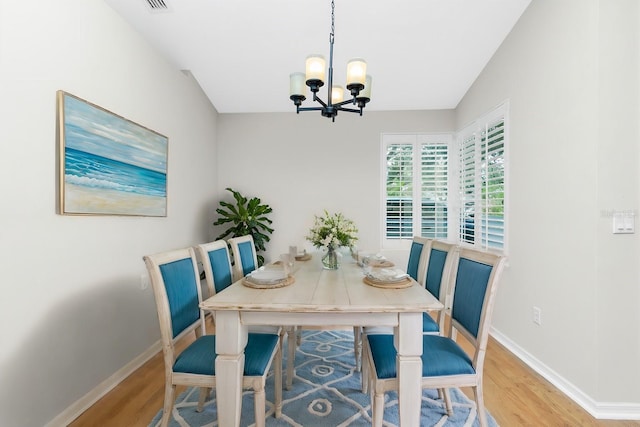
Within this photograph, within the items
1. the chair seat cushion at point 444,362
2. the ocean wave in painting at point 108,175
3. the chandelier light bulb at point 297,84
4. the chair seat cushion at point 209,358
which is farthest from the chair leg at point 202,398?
the chandelier light bulb at point 297,84

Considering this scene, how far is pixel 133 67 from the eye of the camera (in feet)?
8.09

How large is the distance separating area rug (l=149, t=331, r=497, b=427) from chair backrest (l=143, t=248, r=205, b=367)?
0.48 meters

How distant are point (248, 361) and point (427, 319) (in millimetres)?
1188

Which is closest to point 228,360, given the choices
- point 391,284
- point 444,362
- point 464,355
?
point 391,284

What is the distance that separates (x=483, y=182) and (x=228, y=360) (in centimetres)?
304

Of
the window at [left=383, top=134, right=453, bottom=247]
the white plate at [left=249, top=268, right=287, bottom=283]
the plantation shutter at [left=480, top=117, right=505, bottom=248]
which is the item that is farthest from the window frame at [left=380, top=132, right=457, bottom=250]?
the white plate at [left=249, top=268, right=287, bottom=283]

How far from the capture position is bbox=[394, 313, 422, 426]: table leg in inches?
54.8

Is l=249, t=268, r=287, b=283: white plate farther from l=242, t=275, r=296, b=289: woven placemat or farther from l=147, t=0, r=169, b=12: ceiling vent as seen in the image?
l=147, t=0, r=169, b=12: ceiling vent

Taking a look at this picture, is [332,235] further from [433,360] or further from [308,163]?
[308,163]

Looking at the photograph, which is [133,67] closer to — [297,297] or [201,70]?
[201,70]

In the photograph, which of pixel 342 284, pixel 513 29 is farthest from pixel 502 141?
pixel 342 284

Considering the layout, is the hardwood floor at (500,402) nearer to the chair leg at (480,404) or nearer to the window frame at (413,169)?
the chair leg at (480,404)

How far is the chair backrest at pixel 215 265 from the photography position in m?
1.99

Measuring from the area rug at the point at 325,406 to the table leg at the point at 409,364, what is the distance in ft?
1.49
